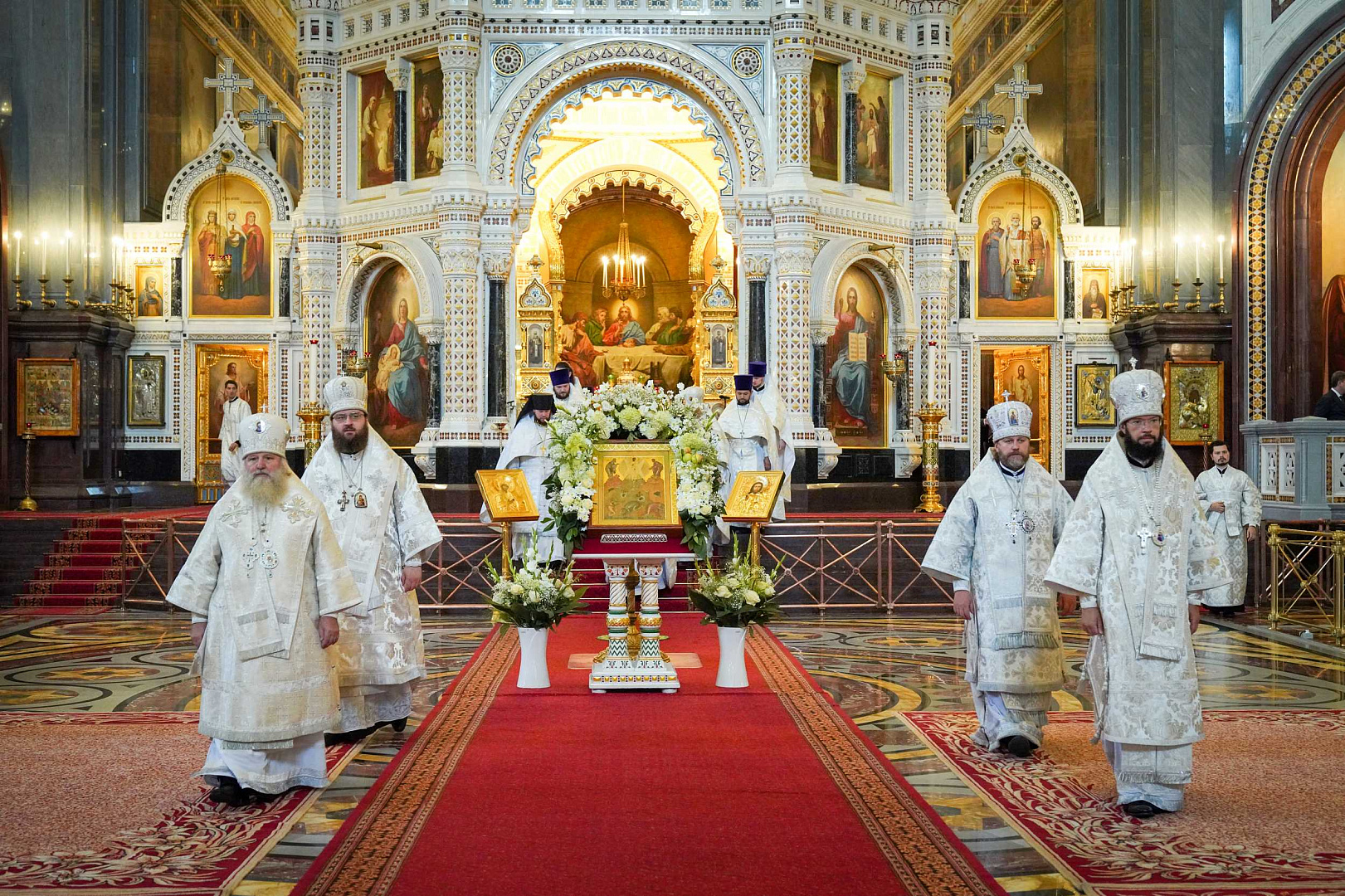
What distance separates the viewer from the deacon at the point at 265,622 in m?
5.70

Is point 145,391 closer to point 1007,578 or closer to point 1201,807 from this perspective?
point 1007,578

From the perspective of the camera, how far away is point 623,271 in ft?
71.9

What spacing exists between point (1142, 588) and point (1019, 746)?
1.32 m

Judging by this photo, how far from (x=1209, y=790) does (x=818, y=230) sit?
1282cm

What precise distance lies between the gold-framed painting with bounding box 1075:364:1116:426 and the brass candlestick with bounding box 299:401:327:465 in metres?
10.5

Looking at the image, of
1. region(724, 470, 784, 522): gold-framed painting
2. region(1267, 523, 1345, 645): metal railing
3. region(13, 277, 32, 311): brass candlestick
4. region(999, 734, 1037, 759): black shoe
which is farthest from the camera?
region(13, 277, 32, 311): brass candlestick

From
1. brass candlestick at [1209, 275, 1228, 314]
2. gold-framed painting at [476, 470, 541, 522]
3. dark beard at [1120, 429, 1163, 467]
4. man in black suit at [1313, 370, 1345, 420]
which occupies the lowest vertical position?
gold-framed painting at [476, 470, 541, 522]

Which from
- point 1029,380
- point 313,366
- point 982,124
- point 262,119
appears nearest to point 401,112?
point 262,119

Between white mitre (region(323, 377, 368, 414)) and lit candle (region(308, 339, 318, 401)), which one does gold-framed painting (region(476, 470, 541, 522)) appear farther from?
lit candle (region(308, 339, 318, 401))

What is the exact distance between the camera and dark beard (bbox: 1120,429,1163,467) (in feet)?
19.2

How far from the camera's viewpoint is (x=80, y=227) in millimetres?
18156

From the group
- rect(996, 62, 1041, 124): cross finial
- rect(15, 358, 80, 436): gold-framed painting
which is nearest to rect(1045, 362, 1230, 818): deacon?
rect(996, 62, 1041, 124): cross finial

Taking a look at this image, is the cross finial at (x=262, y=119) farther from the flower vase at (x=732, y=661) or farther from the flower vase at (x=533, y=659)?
the flower vase at (x=732, y=661)

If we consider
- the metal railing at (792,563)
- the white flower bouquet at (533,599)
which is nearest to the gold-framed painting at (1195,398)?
the metal railing at (792,563)
